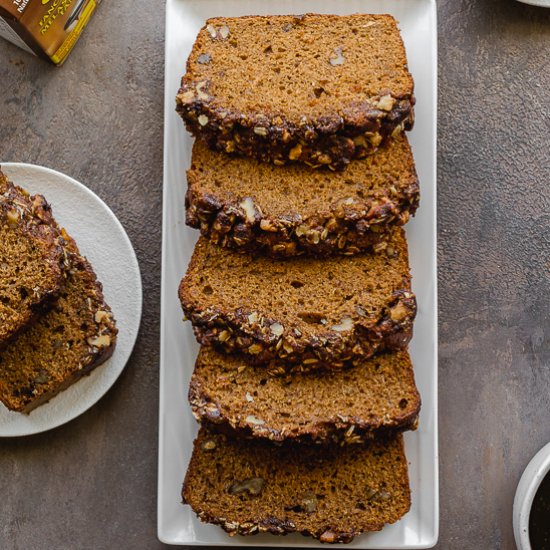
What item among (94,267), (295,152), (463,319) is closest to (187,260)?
(94,267)

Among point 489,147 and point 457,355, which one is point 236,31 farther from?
point 457,355

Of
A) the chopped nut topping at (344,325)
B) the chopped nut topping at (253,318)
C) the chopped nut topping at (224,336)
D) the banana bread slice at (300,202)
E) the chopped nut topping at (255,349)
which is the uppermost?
the banana bread slice at (300,202)

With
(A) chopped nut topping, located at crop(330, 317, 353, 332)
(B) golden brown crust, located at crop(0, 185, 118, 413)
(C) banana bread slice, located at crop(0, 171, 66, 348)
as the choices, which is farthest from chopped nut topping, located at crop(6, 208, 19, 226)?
(A) chopped nut topping, located at crop(330, 317, 353, 332)

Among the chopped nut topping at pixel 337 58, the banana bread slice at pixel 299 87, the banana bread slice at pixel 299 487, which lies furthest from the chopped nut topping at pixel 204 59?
the banana bread slice at pixel 299 487

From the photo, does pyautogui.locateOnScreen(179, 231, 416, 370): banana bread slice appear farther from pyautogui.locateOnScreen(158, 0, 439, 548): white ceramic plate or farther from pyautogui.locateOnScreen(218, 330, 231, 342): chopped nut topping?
pyautogui.locateOnScreen(158, 0, 439, 548): white ceramic plate

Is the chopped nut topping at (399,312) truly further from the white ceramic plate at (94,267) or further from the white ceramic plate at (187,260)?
the white ceramic plate at (94,267)

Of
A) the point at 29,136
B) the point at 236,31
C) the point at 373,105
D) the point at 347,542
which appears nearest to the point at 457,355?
the point at 347,542

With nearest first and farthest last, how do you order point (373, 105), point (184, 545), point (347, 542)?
point (373, 105) < point (347, 542) < point (184, 545)
